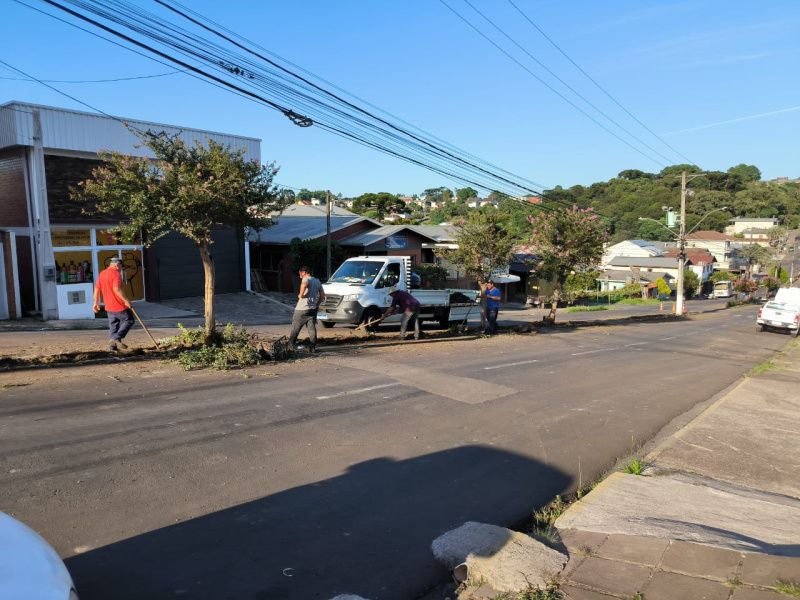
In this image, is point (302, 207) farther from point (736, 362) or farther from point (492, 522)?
point (492, 522)

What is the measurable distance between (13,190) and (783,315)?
30732mm

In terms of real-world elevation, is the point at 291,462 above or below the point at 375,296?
below

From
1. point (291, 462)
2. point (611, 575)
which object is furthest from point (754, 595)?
point (291, 462)

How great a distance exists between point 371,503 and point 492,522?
3.53 feet

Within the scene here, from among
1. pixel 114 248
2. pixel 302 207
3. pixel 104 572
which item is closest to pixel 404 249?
pixel 302 207

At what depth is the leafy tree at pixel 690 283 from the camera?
7119 centimetres

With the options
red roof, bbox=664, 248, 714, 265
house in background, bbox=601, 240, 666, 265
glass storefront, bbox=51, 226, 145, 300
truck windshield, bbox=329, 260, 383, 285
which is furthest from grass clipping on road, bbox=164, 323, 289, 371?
red roof, bbox=664, 248, 714, 265

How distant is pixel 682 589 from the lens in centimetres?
371

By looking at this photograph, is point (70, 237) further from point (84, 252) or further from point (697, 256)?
point (697, 256)

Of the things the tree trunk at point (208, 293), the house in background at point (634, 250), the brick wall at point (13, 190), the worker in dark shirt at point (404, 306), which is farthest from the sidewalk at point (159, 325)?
the house in background at point (634, 250)

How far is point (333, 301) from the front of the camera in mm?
16875

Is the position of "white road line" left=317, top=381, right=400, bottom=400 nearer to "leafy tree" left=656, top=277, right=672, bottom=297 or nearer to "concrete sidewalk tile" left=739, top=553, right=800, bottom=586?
"concrete sidewalk tile" left=739, top=553, right=800, bottom=586

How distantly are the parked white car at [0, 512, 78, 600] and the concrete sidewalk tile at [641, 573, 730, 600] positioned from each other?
3.28 m

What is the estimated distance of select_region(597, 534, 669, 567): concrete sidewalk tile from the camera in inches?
164
